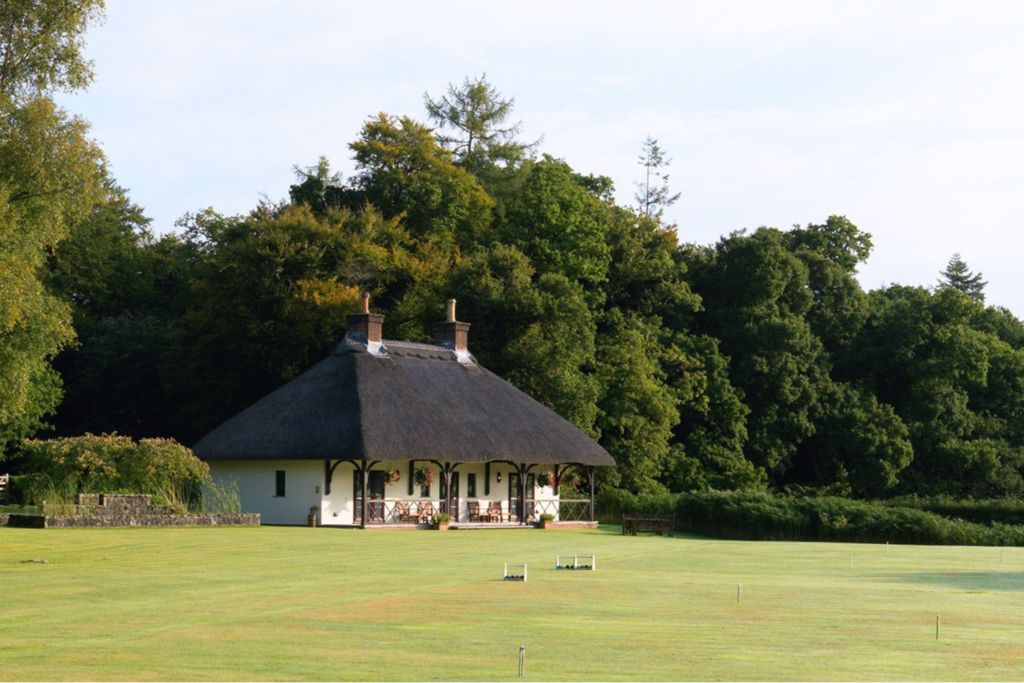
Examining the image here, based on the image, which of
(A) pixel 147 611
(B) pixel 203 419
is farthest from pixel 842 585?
(B) pixel 203 419

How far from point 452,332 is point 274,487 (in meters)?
10.4

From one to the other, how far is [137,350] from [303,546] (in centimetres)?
2734

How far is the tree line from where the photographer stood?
5141 cm

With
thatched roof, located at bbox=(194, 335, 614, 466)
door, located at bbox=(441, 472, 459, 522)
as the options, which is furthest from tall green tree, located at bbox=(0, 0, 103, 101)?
door, located at bbox=(441, 472, 459, 522)

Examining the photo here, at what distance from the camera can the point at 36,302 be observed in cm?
2894

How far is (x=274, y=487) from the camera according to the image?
42188 mm

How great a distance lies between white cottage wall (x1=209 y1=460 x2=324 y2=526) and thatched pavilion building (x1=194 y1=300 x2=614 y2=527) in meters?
0.03

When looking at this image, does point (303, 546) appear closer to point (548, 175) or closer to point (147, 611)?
point (147, 611)

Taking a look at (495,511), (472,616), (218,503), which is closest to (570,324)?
(495,511)

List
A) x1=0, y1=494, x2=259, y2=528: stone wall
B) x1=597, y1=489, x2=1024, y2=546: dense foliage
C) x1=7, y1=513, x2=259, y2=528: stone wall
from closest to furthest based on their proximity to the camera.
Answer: x1=7, y1=513, x2=259, y2=528: stone wall
x1=0, y1=494, x2=259, y2=528: stone wall
x1=597, y1=489, x2=1024, y2=546: dense foliage

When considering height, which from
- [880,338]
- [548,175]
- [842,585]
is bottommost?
[842,585]

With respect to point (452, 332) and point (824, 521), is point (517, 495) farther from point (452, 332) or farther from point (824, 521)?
point (824, 521)

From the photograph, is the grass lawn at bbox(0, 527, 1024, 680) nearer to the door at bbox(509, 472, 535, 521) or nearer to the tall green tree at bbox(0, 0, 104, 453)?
the tall green tree at bbox(0, 0, 104, 453)

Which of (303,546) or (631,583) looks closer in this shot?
(631,583)
